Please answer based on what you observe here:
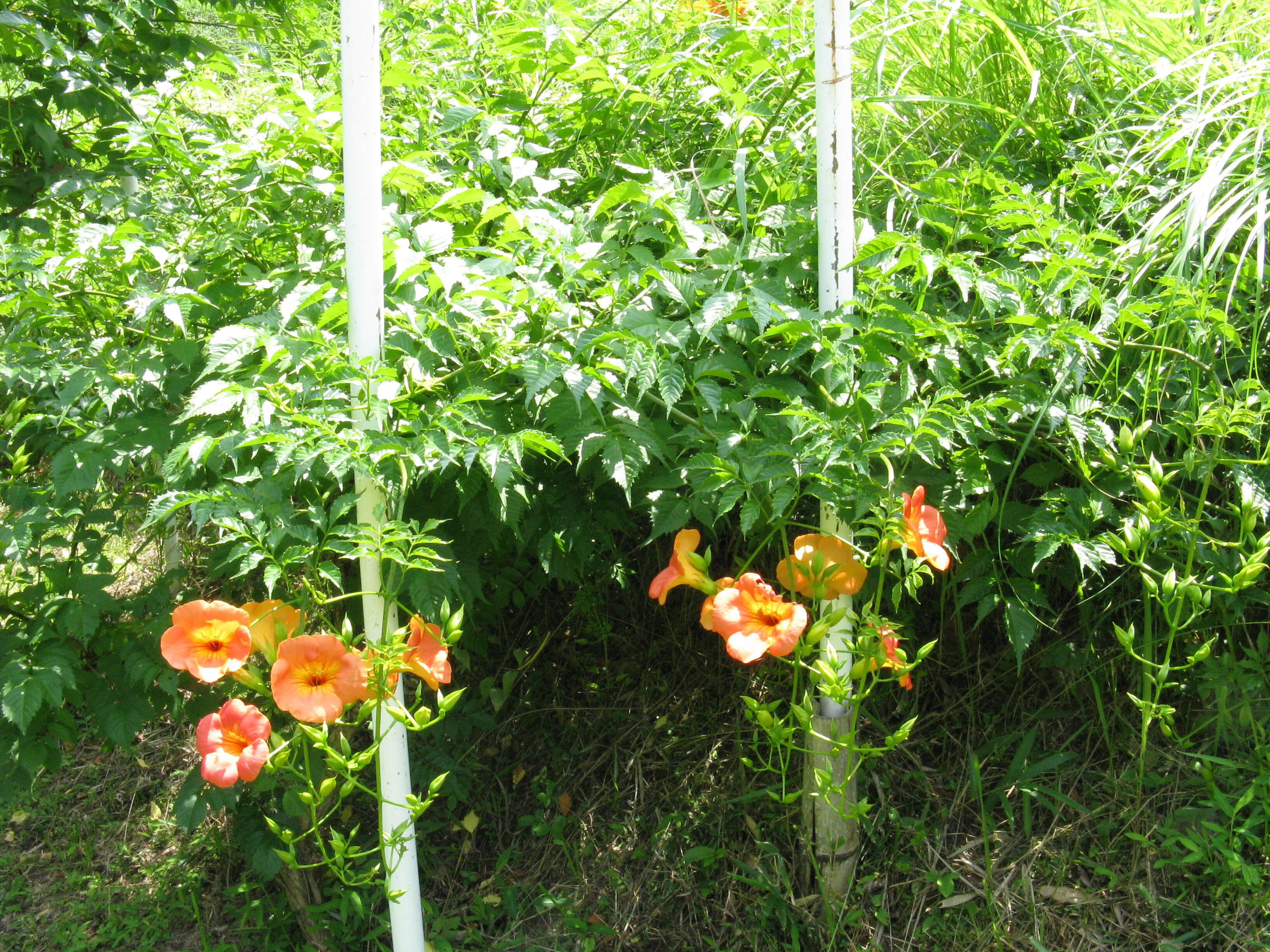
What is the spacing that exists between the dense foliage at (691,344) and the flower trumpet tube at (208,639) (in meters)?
0.09

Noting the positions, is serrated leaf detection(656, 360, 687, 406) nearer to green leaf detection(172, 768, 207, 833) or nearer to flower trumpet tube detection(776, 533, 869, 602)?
flower trumpet tube detection(776, 533, 869, 602)

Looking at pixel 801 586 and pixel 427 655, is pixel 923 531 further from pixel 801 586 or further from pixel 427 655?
pixel 427 655

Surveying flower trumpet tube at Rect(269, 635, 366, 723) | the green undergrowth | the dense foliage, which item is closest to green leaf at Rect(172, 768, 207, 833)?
the dense foliage

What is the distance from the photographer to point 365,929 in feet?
6.76

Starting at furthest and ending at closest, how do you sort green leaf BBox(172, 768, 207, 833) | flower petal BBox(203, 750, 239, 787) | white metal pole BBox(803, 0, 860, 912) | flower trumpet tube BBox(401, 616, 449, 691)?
green leaf BBox(172, 768, 207, 833)
white metal pole BBox(803, 0, 860, 912)
flower trumpet tube BBox(401, 616, 449, 691)
flower petal BBox(203, 750, 239, 787)

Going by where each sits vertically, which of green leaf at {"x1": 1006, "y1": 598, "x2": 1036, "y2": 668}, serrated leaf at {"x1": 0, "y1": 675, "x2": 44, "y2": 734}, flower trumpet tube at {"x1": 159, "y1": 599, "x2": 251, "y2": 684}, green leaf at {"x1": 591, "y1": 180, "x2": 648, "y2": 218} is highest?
green leaf at {"x1": 591, "y1": 180, "x2": 648, "y2": 218}

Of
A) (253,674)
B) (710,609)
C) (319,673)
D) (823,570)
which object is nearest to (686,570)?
(710,609)

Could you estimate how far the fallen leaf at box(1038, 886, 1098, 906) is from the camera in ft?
6.16

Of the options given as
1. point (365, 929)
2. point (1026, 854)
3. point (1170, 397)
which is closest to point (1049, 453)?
point (1170, 397)

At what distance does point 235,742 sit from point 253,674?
11cm

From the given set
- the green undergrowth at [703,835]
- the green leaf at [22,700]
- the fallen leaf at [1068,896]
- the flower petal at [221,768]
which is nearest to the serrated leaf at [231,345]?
the flower petal at [221,768]

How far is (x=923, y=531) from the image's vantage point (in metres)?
1.43

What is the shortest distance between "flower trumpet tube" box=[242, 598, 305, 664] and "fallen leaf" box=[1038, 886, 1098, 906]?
1467 millimetres

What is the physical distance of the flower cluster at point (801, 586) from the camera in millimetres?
1414
